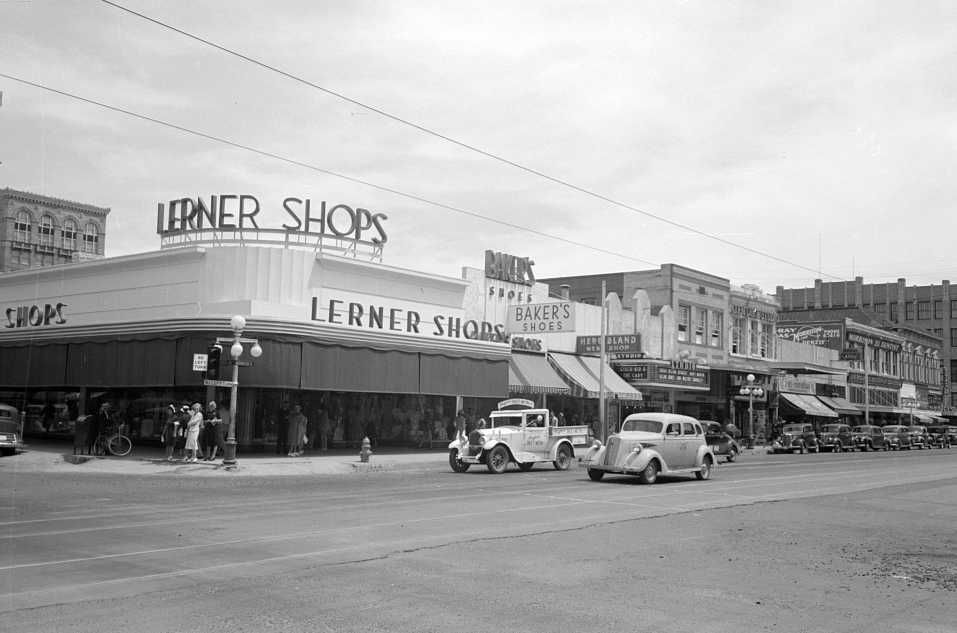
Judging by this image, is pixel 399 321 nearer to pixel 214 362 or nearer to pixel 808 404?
pixel 214 362

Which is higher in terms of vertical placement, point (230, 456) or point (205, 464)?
point (230, 456)

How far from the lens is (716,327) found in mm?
55000

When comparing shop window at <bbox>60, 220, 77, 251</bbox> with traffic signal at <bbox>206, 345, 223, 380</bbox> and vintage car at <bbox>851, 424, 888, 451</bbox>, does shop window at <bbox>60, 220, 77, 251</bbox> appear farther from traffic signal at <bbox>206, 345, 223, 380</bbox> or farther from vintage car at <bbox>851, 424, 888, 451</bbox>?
traffic signal at <bbox>206, 345, 223, 380</bbox>

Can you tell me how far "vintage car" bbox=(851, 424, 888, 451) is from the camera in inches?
2128

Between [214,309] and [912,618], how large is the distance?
25729mm

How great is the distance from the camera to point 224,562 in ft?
34.4

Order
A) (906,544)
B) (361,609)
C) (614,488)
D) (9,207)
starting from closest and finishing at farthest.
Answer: (361,609) < (906,544) < (614,488) < (9,207)

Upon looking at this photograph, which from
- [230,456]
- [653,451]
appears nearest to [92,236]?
[230,456]

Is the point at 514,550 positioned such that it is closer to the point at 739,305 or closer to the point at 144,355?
the point at 144,355

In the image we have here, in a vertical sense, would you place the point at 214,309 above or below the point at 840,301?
below

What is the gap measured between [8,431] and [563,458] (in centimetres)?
1756

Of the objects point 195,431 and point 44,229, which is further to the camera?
point 44,229

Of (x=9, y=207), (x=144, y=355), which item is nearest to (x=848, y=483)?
(x=144, y=355)

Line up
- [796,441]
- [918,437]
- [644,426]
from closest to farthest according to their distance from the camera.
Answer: [644,426], [796,441], [918,437]
